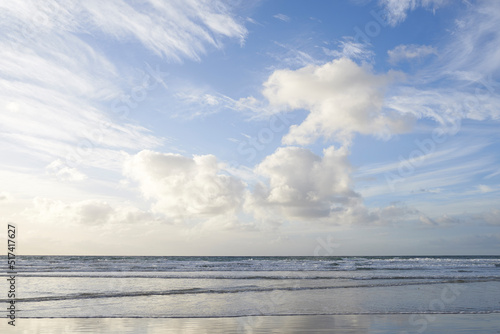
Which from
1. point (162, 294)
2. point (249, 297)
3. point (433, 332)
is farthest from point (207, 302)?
point (433, 332)

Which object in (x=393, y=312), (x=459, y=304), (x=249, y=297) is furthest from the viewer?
(x=249, y=297)

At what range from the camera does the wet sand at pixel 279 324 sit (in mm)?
12297

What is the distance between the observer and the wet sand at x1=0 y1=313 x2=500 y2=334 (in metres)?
12.3

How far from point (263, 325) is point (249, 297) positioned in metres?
7.61

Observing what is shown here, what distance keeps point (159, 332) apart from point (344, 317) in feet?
23.4

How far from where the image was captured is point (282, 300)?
748 inches

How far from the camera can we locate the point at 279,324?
1314 centimetres

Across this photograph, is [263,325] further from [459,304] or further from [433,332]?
[459,304]

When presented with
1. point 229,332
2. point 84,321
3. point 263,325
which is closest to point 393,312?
point 263,325

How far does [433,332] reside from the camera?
Result: 468 inches

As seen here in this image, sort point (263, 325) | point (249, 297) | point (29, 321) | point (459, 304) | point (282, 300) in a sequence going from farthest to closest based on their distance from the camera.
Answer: point (249, 297) → point (282, 300) → point (459, 304) → point (29, 321) → point (263, 325)

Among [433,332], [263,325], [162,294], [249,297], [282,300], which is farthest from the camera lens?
[162,294]

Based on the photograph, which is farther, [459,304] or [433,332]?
[459,304]

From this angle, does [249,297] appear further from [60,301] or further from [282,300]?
[60,301]
